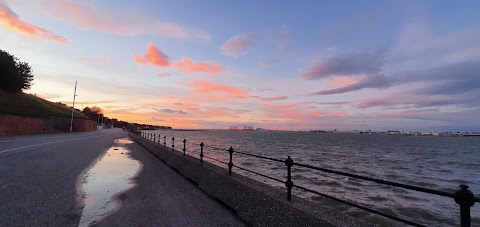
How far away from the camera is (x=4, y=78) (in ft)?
179

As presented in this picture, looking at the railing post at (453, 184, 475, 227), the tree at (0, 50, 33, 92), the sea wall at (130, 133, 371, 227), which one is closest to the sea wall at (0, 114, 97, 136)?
the tree at (0, 50, 33, 92)

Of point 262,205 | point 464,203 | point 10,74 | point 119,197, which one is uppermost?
point 10,74

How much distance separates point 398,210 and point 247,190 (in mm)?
10926

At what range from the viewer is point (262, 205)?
638 cm

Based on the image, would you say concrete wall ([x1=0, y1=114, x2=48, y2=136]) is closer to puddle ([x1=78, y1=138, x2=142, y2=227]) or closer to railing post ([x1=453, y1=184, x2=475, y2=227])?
puddle ([x1=78, y1=138, x2=142, y2=227])

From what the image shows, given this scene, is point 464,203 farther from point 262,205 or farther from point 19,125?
point 19,125

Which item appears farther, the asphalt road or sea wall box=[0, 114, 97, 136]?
sea wall box=[0, 114, 97, 136]

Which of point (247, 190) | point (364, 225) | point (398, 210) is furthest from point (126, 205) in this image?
point (398, 210)

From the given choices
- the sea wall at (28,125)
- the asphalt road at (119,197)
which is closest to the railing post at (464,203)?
the asphalt road at (119,197)

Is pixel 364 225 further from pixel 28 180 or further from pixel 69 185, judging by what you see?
pixel 28 180

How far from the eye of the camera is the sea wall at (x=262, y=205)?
508 cm

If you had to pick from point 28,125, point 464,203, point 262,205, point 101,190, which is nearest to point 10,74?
point 28,125

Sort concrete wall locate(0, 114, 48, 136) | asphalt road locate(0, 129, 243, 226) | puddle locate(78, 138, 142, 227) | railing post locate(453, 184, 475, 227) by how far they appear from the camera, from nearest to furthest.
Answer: railing post locate(453, 184, 475, 227) → asphalt road locate(0, 129, 243, 226) → puddle locate(78, 138, 142, 227) → concrete wall locate(0, 114, 48, 136)

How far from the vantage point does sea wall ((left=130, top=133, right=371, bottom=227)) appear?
5.08 meters
